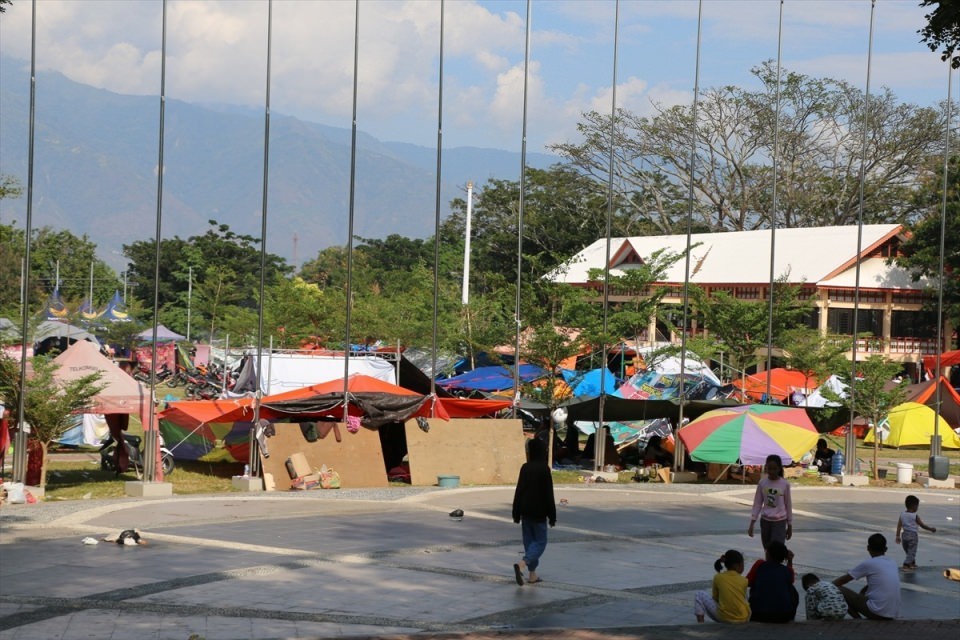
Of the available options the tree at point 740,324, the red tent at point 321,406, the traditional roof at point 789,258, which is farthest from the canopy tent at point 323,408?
the traditional roof at point 789,258

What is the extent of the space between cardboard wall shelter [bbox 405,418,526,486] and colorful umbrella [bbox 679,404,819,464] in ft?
13.1

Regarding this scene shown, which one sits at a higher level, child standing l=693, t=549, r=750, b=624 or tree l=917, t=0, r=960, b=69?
tree l=917, t=0, r=960, b=69

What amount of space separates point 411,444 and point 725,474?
8.14 metres

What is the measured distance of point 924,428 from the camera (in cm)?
4159

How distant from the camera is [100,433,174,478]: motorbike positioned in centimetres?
2612

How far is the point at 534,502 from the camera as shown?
13977 mm

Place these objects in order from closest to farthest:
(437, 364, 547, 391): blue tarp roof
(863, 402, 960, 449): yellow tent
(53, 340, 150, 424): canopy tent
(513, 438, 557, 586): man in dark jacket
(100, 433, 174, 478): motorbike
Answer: (513, 438, 557, 586): man in dark jacket < (53, 340, 150, 424): canopy tent < (100, 433, 174, 478): motorbike < (437, 364, 547, 391): blue tarp roof < (863, 402, 960, 449): yellow tent

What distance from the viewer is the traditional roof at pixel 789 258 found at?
54.3 metres

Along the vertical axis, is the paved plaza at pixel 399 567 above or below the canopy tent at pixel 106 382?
below

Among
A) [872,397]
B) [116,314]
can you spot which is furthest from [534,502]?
[116,314]

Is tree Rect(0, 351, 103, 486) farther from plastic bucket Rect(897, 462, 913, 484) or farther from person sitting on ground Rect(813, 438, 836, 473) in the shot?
plastic bucket Rect(897, 462, 913, 484)

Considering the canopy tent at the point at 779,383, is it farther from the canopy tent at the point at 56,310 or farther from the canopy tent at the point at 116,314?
the canopy tent at the point at 56,310

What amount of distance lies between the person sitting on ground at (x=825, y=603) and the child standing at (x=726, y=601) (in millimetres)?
902

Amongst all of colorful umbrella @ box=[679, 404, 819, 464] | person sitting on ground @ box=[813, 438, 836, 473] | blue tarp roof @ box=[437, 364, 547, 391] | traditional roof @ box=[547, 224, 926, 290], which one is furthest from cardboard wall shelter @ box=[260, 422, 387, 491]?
traditional roof @ box=[547, 224, 926, 290]
